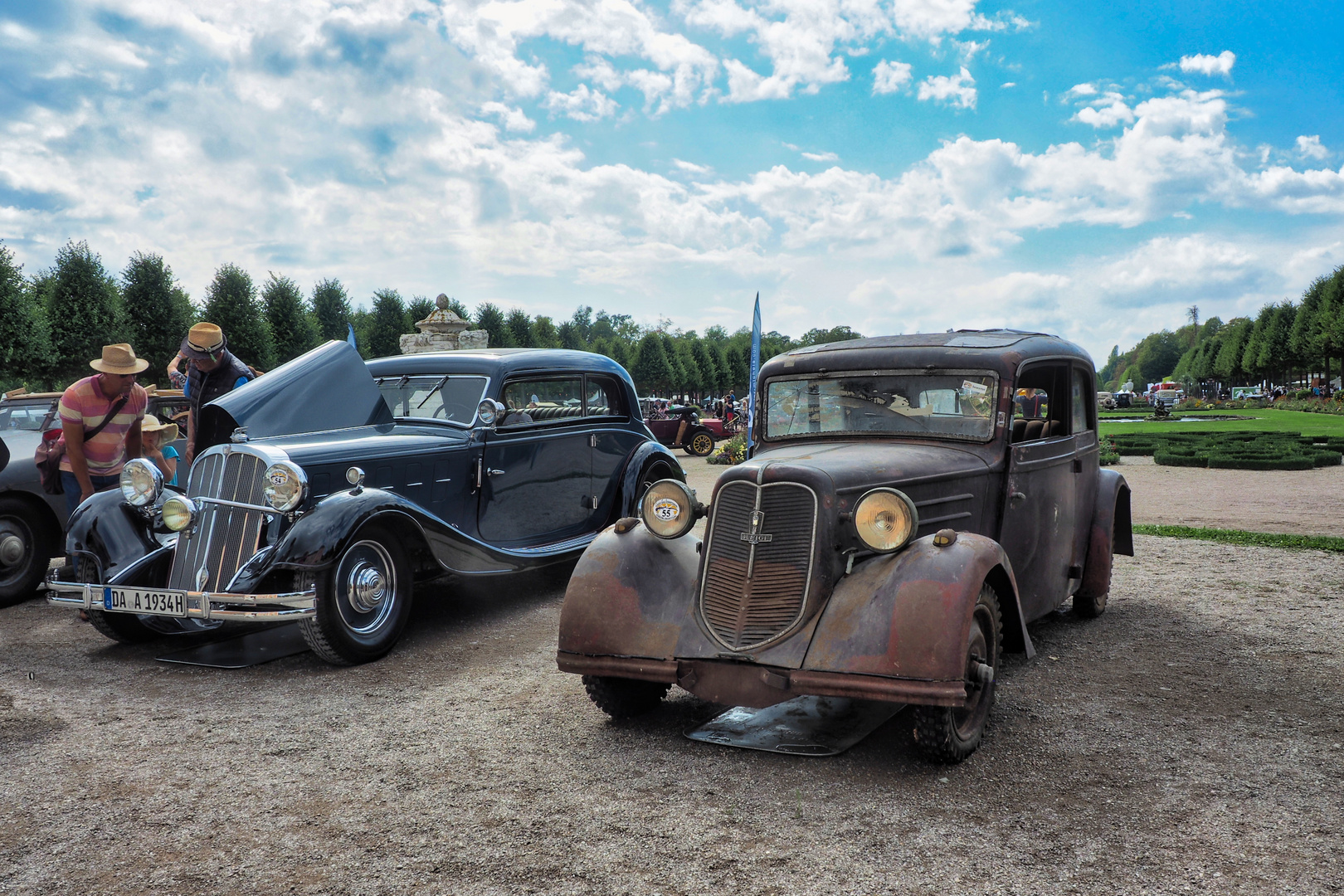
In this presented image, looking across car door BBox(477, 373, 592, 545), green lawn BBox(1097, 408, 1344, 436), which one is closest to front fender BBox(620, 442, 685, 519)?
car door BBox(477, 373, 592, 545)

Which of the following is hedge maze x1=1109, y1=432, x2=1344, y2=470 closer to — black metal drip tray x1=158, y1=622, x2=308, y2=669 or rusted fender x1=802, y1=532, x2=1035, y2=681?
rusted fender x1=802, y1=532, x2=1035, y2=681

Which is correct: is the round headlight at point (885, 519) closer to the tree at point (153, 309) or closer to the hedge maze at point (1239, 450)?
the hedge maze at point (1239, 450)

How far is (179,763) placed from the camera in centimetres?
409

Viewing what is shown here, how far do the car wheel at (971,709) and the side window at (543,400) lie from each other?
4.26 m

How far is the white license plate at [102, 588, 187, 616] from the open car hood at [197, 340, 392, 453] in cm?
120

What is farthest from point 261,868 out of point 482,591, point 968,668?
point 482,591

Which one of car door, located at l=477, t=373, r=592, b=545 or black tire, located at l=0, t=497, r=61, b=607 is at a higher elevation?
car door, located at l=477, t=373, r=592, b=545

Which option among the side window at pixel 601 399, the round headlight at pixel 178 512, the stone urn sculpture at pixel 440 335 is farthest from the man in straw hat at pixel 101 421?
the stone urn sculpture at pixel 440 335

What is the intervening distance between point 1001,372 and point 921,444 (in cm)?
59

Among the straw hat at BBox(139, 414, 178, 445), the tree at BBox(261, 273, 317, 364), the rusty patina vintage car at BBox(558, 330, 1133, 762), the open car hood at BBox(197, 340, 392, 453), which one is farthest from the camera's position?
the tree at BBox(261, 273, 317, 364)

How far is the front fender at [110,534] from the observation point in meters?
5.95

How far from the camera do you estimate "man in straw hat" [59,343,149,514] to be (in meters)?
6.89

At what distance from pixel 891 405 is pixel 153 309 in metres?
31.5

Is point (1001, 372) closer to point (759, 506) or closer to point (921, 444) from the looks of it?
point (921, 444)
